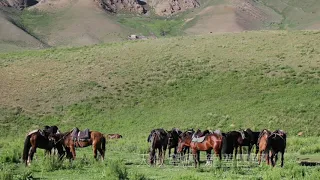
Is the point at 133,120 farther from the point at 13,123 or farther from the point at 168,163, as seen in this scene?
the point at 168,163

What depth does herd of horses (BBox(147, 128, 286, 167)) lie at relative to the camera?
62.6ft

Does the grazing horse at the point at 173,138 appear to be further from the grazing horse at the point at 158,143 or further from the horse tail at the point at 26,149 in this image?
the horse tail at the point at 26,149

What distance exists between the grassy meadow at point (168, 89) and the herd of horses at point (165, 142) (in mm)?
2333

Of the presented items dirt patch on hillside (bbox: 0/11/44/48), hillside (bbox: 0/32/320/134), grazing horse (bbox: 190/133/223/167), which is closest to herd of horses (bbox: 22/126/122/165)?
grazing horse (bbox: 190/133/223/167)

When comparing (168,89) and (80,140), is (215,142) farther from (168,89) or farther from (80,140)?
(168,89)

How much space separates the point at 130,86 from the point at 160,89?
3.78m

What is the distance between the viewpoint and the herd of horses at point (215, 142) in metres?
19.1

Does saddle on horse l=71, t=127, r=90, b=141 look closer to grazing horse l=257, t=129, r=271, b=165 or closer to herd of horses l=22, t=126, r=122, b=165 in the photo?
herd of horses l=22, t=126, r=122, b=165

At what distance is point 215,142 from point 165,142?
268 centimetres

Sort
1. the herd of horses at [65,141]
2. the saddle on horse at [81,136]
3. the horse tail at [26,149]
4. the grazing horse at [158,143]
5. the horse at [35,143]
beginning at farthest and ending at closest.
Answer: the saddle on horse at [81,136] → the grazing horse at [158,143] → the herd of horses at [65,141] → the horse at [35,143] → the horse tail at [26,149]

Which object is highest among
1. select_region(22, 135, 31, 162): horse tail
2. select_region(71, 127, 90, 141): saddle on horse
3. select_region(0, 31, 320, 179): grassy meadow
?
select_region(0, 31, 320, 179): grassy meadow

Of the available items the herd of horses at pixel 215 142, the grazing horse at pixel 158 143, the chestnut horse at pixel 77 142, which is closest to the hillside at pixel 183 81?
the herd of horses at pixel 215 142

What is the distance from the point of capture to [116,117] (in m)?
44.0

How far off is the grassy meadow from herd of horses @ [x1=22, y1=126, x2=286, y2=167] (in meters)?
2.33
